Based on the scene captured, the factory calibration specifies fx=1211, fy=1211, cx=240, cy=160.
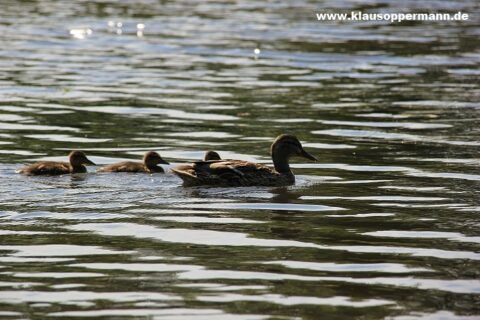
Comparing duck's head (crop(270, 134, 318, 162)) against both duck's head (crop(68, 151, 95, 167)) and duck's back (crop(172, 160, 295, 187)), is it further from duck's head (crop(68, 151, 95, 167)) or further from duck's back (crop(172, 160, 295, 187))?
duck's head (crop(68, 151, 95, 167))

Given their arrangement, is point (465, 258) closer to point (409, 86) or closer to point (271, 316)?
point (271, 316)

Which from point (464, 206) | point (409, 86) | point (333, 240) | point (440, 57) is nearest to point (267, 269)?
point (333, 240)

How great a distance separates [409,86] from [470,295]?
42.8 ft

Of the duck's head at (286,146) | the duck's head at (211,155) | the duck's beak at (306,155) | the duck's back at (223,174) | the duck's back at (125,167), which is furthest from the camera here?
the duck's head at (211,155)

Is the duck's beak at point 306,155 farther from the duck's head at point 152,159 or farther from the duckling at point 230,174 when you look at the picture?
the duck's head at point 152,159

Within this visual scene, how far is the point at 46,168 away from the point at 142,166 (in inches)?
40.3

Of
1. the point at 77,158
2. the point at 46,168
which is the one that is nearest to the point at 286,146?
the point at 77,158

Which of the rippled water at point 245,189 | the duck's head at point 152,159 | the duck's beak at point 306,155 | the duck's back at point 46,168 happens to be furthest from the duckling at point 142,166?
the duck's beak at point 306,155

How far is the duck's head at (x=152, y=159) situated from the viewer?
1330 cm

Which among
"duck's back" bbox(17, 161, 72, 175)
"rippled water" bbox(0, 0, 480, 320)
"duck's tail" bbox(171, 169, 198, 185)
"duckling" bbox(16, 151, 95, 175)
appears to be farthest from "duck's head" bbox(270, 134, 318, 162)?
"duck's back" bbox(17, 161, 72, 175)

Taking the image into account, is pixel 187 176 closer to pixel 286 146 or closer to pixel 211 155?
pixel 211 155

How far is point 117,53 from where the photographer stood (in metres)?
26.4

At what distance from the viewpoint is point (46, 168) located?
42.3 ft

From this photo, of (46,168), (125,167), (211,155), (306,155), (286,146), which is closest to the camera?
(46,168)
